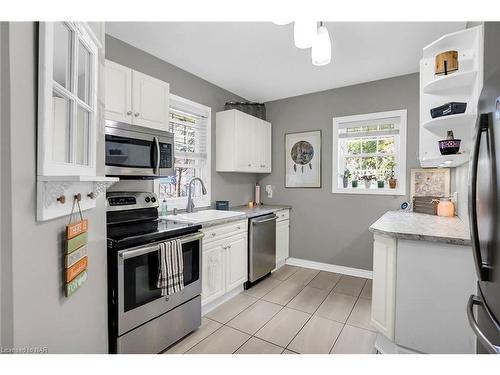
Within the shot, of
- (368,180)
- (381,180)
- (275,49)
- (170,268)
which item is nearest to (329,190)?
(368,180)

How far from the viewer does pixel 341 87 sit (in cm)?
342

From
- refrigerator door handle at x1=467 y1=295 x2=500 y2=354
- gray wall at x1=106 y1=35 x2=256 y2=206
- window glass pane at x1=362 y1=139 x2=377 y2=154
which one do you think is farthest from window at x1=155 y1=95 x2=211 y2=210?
refrigerator door handle at x1=467 y1=295 x2=500 y2=354

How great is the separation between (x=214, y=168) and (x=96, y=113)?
2.24m

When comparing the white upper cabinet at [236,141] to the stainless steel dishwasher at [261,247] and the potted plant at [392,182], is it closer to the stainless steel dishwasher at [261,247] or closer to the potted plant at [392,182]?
the stainless steel dishwasher at [261,247]

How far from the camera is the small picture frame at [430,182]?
2755 mm

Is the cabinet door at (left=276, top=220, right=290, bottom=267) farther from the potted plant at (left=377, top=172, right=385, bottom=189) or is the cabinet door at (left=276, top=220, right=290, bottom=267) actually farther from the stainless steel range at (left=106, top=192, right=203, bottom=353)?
the stainless steel range at (left=106, top=192, right=203, bottom=353)

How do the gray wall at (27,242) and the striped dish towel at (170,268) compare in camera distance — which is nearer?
the gray wall at (27,242)

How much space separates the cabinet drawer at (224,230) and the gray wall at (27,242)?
1426mm

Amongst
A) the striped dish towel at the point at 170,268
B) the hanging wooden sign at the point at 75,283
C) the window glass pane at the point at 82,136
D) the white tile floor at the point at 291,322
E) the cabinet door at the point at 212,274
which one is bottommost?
the white tile floor at the point at 291,322

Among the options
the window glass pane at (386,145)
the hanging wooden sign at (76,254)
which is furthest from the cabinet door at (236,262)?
the window glass pane at (386,145)

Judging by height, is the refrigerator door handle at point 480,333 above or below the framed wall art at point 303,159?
below

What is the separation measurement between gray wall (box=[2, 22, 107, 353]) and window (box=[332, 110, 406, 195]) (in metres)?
3.29

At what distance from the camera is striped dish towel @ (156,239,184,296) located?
1715 millimetres

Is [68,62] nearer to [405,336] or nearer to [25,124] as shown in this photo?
[25,124]
